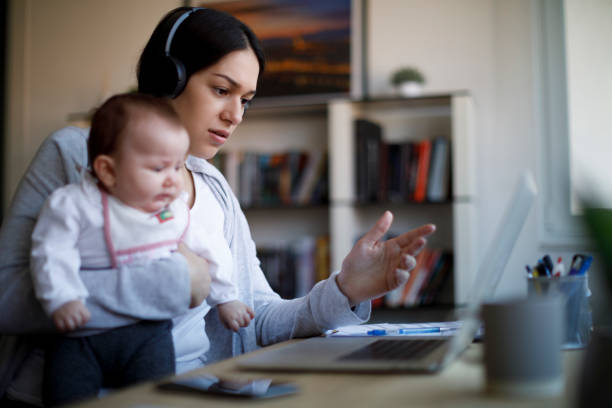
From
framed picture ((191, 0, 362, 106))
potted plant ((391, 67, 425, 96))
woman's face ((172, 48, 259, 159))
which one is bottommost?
woman's face ((172, 48, 259, 159))

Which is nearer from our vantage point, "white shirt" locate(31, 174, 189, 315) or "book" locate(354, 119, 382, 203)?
"white shirt" locate(31, 174, 189, 315)

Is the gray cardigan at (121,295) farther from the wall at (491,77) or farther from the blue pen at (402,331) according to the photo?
the wall at (491,77)

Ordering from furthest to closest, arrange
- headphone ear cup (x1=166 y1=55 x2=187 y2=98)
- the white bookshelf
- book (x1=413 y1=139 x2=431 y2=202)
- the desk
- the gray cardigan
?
1. book (x1=413 y1=139 x2=431 y2=202)
2. the white bookshelf
3. headphone ear cup (x1=166 y1=55 x2=187 y2=98)
4. the gray cardigan
5. the desk

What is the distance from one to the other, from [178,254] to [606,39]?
2.71 metres

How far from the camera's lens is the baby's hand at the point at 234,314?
1.05 m

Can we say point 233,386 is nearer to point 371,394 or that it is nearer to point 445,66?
point 371,394

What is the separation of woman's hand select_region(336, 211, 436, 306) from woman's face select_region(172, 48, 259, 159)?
456mm

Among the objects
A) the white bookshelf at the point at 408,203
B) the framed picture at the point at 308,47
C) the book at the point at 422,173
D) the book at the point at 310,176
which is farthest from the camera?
the framed picture at the point at 308,47

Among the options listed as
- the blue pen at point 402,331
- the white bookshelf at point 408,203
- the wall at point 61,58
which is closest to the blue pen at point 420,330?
the blue pen at point 402,331

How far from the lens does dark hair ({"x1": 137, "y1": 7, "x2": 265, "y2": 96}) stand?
1337 mm

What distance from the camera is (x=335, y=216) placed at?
9.90ft

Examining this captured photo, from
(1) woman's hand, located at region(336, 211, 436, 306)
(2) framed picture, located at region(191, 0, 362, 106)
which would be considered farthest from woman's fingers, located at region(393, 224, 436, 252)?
(2) framed picture, located at region(191, 0, 362, 106)

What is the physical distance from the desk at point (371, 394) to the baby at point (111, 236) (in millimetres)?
284

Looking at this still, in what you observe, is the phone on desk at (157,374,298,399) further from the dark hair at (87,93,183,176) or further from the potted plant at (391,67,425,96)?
the potted plant at (391,67,425,96)
